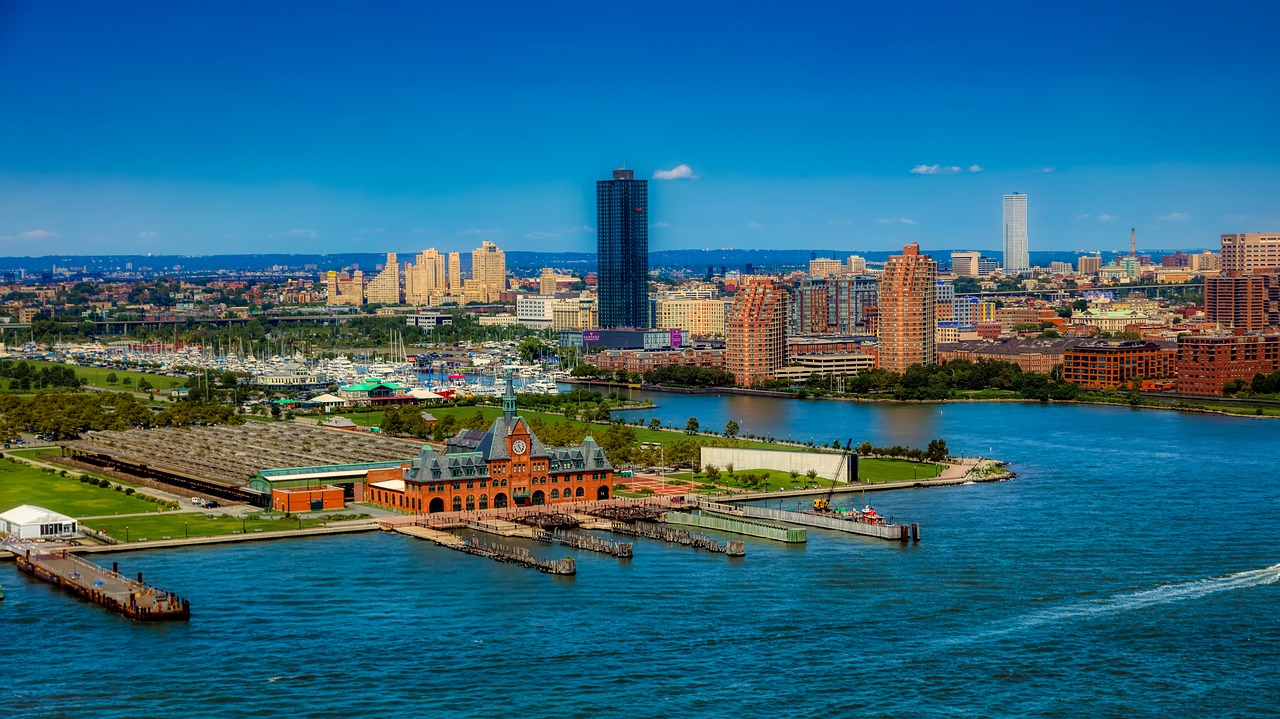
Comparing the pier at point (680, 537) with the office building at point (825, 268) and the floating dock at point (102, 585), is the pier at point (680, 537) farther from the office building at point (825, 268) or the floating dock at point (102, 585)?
the office building at point (825, 268)

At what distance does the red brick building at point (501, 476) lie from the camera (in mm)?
30828

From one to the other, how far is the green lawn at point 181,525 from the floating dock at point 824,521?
297 inches

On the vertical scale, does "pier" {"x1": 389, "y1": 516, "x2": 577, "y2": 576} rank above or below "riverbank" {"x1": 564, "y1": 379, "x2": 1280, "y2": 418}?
below

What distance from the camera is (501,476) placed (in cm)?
3141

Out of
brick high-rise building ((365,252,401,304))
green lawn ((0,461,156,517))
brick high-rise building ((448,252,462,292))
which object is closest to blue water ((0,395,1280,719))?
green lawn ((0,461,156,517))

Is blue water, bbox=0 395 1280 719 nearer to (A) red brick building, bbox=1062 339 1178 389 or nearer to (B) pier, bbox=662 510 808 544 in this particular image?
(B) pier, bbox=662 510 808 544

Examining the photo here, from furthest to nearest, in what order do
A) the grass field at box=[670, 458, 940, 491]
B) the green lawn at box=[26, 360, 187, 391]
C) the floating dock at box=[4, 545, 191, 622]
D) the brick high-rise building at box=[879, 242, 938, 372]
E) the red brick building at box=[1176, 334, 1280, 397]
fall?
the brick high-rise building at box=[879, 242, 938, 372] < the green lawn at box=[26, 360, 187, 391] < the red brick building at box=[1176, 334, 1280, 397] < the grass field at box=[670, 458, 940, 491] < the floating dock at box=[4, 545, 191, 622]

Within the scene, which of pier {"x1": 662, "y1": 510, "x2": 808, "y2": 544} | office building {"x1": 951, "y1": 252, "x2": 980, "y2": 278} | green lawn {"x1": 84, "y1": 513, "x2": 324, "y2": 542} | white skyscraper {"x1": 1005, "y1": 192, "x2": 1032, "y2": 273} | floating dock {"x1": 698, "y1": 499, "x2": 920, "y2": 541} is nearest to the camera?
pier {"x1": 662, "y1": 510, "x2": 808, "y2": 544}

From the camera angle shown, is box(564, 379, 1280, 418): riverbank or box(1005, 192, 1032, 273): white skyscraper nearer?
box(564, 379, 1280, 418): riverbank

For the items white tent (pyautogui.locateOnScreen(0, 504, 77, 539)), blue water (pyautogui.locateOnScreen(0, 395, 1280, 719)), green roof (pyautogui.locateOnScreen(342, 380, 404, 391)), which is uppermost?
green roof (pyautogui.locateOnScreen(342, 380, 404, 391))

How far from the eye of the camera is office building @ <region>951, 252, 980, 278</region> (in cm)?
16550

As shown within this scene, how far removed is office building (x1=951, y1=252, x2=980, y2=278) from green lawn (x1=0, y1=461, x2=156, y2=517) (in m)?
134

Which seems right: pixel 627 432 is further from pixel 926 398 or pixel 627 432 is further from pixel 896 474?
pixel 926 398

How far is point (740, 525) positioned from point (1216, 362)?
3591cm
